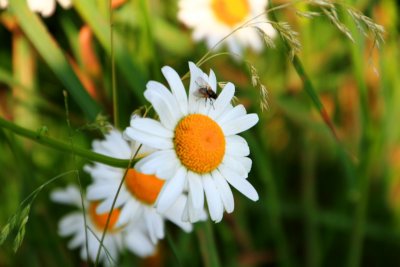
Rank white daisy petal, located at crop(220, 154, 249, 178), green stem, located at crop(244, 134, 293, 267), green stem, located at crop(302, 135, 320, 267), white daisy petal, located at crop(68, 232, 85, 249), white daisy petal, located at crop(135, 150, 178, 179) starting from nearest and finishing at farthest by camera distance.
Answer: white daisy petal, located at crop(135, 150, 178, 179) < white daisy petal, located at crop(220, 154, 249, 178) < white daisy petal, located at crop(68, 232, 85, 249) < green stem, located at crop(244, 134, 293, 267) < green stem, located at crop(302, 135, 320, 267)

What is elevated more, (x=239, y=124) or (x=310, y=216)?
(x=239, y=124)

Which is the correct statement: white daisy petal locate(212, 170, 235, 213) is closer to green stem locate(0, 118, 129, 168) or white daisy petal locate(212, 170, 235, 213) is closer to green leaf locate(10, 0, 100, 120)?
green stem locate(0, 118, 129, 168)

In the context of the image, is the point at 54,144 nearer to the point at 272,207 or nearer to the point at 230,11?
the point at 272,207

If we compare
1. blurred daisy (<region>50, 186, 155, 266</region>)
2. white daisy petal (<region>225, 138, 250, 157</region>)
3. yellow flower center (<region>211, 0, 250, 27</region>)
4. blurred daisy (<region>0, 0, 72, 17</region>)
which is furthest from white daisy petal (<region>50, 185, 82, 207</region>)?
yellow flower center (<region>211, 0, 250, 27</region>)

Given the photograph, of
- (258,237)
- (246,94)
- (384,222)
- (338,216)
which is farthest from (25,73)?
(384,222)

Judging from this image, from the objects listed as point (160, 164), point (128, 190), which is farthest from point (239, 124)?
point (128, 190)

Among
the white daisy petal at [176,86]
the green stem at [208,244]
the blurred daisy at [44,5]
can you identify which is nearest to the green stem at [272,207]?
the green stem at [208,244]
